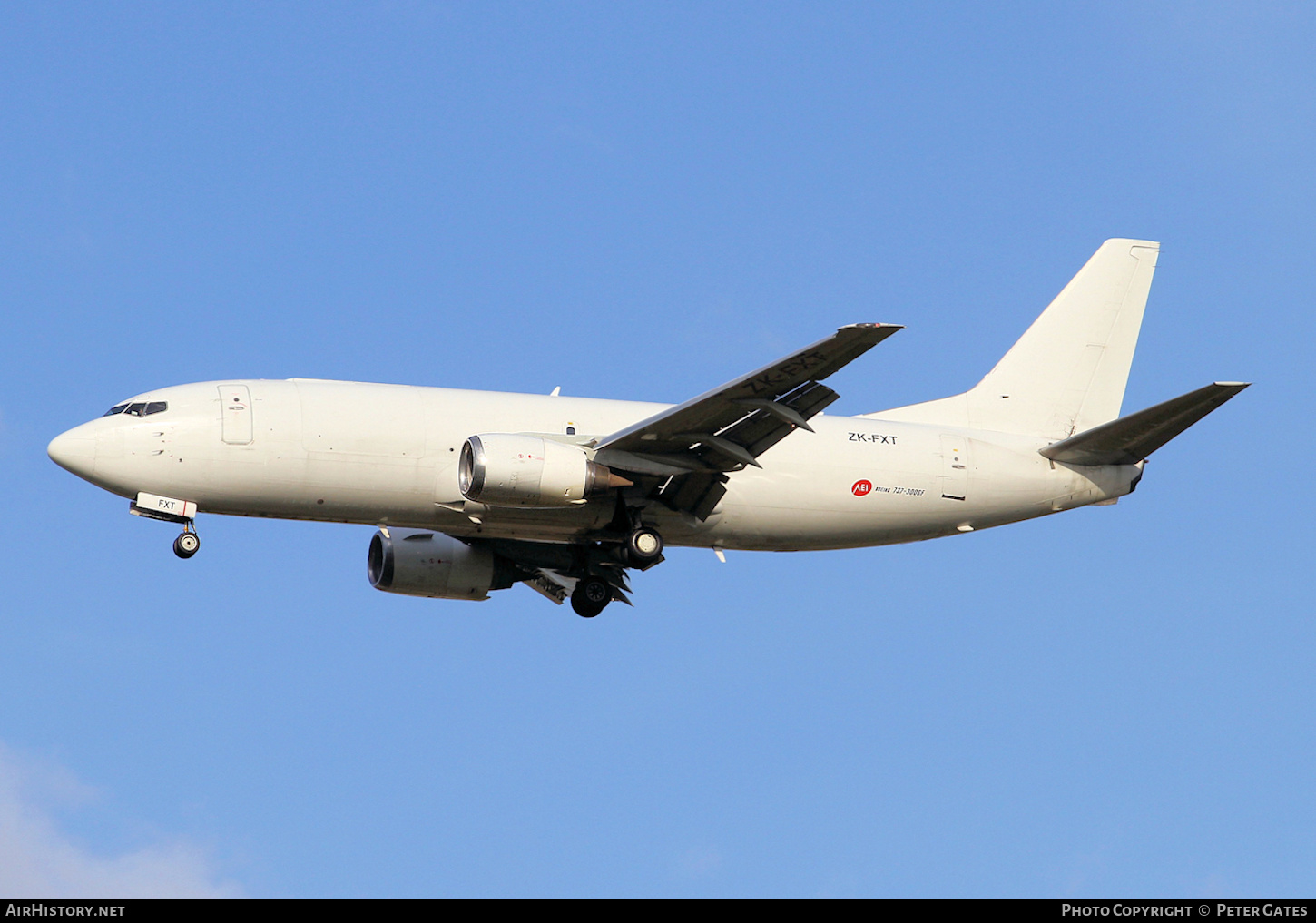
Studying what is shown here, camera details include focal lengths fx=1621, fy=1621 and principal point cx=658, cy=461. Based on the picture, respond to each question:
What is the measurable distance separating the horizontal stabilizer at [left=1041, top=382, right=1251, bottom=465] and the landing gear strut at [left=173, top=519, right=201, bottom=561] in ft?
61.5

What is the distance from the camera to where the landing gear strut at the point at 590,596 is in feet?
121

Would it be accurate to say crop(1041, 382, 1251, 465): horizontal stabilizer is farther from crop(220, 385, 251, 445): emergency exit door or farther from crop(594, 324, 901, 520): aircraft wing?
crop(220, 385, 251, 445): emergency exit door

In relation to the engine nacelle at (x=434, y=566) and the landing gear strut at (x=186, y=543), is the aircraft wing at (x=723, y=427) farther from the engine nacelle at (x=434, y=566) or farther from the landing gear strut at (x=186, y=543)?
the landing gear strut at (x=186, y=543)

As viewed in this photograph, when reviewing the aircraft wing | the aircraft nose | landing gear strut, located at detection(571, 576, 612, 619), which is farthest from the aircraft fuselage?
landing gear strut, located at detection(571, 576, 612, 619)

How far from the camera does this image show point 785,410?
3114 centimetres

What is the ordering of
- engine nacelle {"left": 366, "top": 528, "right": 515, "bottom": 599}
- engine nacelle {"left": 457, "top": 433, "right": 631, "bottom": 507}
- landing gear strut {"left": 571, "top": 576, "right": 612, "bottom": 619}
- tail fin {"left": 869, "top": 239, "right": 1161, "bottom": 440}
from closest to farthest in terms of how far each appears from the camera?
engine nacelle {"left": 457, "top": 433, "right": 631, "bottom": 507} < landing gear strut {"left": 571, "top": 576, "right": 612, "bottom": 619} < engine nacelle {"left": 366, "top": 528, "right": 515, "bottom": 599} < tail fin {"left": 869, "top": 239, "right": 1161, "bottom": 440}

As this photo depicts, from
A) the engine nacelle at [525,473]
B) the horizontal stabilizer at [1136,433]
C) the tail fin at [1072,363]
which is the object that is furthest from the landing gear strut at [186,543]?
the horizontal stabilizer at [1136,433]

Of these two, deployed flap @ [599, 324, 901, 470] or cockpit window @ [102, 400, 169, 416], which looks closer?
deployed flap @ [599, 324, 901, 470]

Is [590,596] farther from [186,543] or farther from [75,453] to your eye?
[75,453]

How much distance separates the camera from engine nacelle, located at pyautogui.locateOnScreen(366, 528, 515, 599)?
37.6 metres

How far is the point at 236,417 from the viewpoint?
3222 centimetres

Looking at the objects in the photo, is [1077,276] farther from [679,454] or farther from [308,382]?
[308,382]
